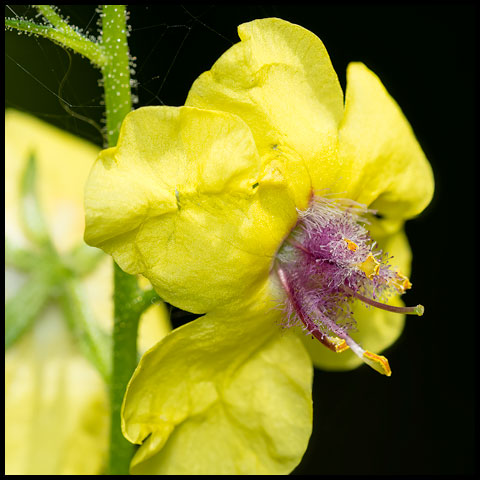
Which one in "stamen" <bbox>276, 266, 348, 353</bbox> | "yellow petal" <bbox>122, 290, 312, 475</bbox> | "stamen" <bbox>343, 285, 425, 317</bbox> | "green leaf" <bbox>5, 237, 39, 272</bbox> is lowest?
"green leaf" <bbox>5, 237, 39, 272</bbox>

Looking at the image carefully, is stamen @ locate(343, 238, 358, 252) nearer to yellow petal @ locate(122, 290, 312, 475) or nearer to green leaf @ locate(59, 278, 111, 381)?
yellow petal @ locate(122, 290, 312, 475)

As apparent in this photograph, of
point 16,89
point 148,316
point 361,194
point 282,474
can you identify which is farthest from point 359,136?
point 16,89

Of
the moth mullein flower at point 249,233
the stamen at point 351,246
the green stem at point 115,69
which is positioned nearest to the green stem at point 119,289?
the green stem at point 115,69

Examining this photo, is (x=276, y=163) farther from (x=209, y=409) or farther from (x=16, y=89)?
(x=16, y=89)

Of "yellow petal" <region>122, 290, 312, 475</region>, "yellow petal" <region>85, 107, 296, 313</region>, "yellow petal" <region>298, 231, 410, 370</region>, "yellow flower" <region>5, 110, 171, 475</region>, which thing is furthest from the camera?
"yellow flower" <region>5, 110, 171, 475</region>

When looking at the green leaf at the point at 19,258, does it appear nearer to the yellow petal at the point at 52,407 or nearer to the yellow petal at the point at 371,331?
the yellow petal at the point at 52,407

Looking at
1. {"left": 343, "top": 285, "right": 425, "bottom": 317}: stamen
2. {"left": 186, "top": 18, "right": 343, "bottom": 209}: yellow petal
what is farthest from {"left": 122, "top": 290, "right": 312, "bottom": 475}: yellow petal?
{"left": 186, "top": 18, "right": 343, "bottom": 209}: yellow petal

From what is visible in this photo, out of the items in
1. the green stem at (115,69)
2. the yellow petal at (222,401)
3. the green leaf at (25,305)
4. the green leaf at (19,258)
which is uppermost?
the green stem at (115,69)
